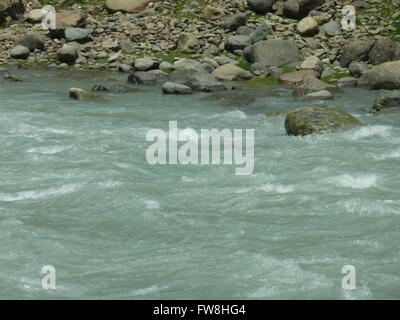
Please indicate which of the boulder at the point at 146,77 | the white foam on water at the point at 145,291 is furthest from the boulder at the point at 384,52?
the white foam on water at the point at 145,291

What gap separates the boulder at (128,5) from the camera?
2997 cm

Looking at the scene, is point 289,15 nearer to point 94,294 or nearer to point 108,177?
point 108,177

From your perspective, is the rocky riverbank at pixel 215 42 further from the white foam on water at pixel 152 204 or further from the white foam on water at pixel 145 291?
the white foam on water at pixel 145 291

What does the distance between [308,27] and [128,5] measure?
942 centimetres

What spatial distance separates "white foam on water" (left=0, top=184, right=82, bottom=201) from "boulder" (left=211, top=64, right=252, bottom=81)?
47.3ft

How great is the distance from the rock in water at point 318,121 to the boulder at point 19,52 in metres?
16.9

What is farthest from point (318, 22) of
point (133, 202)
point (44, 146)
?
point (133, 202)

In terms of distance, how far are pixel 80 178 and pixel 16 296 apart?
4089 millimetres

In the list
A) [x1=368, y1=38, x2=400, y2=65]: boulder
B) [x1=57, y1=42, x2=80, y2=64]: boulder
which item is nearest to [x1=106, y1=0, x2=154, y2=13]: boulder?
[x1=57, y1=42, x2=80, y2=64]: boulder

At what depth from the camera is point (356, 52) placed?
2295cm

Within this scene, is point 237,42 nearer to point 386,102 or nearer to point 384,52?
point 384,52

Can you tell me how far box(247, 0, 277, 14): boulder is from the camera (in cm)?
2812

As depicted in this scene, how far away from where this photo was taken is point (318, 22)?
26609 mm

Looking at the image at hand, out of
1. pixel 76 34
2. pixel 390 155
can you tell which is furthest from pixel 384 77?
pixel 76 34
